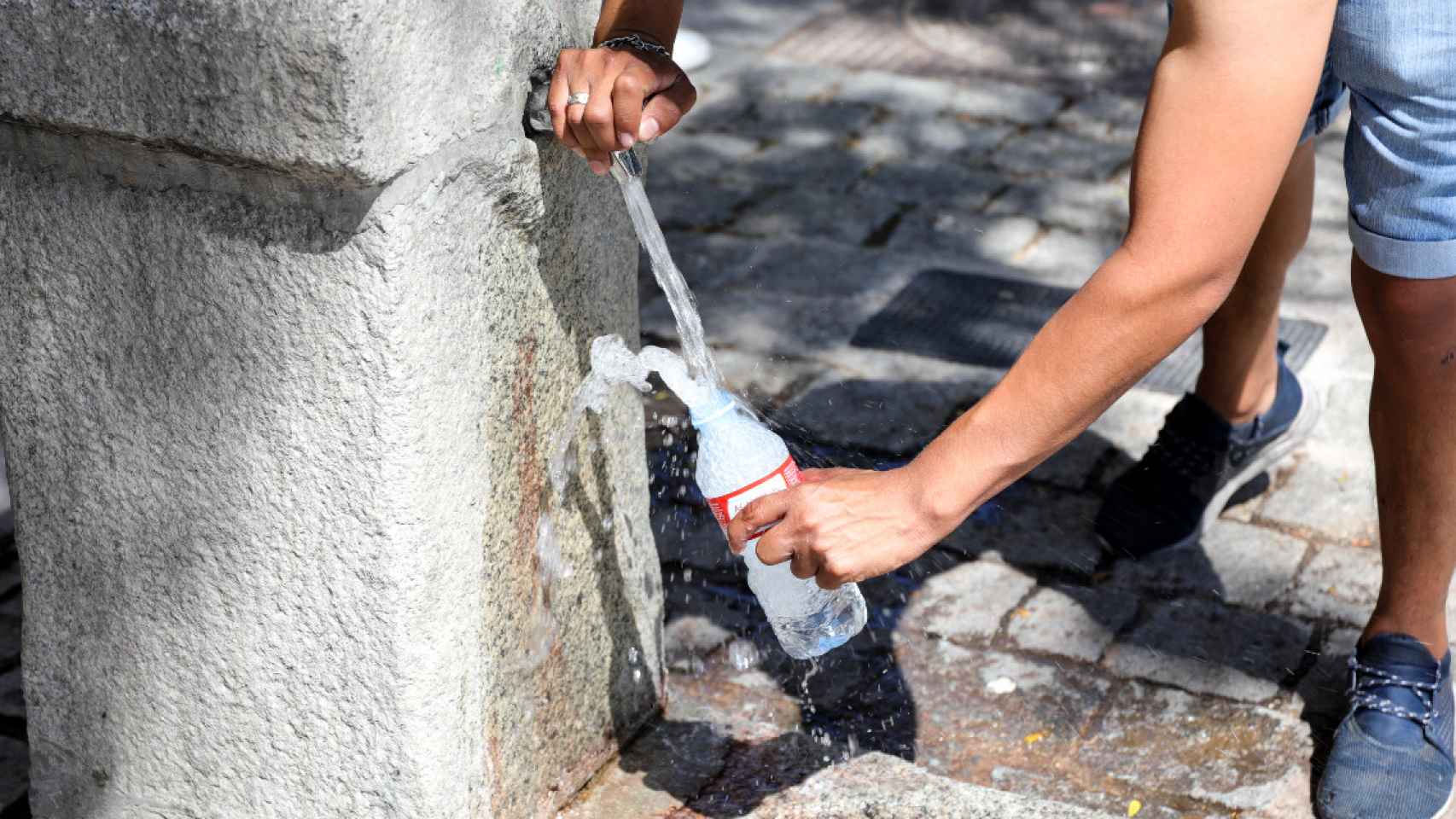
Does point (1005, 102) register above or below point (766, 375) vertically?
below

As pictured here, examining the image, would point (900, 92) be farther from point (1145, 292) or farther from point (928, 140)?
point (1145, 292)

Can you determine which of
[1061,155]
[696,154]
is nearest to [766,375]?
[696,154]

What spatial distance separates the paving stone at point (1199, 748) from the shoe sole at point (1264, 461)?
47 cm

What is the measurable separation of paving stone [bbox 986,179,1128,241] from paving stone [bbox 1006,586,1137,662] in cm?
170

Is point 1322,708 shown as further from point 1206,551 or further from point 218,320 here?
point 218,320

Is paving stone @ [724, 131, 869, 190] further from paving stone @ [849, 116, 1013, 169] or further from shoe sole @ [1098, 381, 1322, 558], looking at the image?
shoe sole @ [1098, 381, 1322, 558]

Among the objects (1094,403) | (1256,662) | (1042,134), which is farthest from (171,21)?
(1042,134)

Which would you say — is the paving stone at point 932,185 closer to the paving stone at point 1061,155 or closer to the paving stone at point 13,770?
the paving stone at point 1061,155

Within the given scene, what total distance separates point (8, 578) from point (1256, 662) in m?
2.28

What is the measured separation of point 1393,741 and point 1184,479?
2.48 ft

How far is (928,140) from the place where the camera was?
16.4 ft

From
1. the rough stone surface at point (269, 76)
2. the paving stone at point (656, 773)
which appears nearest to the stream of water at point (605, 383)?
the paving stone at point (656, 773)

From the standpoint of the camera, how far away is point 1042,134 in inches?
200

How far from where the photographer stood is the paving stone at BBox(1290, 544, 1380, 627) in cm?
279
